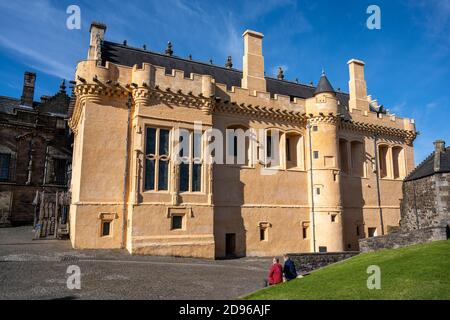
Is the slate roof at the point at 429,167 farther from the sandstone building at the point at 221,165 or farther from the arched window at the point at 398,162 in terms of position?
the arched window at the point at 398,162

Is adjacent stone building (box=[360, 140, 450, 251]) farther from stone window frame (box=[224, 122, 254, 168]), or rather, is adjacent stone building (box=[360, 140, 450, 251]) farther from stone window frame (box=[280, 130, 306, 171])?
stone window frame (box=[224, 122, 254, 168])

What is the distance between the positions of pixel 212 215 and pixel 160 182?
3772mm

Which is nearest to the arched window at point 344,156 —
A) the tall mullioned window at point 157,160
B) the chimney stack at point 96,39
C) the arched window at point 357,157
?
the arched window at point 357,157

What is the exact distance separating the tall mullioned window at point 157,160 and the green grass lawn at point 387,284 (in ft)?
35.0

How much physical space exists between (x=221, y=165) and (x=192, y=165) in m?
2.36

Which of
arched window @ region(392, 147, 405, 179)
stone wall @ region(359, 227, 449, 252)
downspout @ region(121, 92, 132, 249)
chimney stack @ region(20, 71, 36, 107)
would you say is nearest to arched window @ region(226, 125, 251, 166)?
downspout @ region(121, 92, 132, 249)

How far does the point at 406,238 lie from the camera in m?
18.0

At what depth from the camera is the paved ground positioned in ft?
33.2

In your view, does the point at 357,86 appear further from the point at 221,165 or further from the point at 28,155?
the point at 28,155

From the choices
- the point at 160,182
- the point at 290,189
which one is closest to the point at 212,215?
the point at 160,182

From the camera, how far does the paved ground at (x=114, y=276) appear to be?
10109 mm

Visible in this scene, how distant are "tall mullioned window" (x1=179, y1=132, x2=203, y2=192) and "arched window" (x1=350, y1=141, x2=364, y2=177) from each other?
14456 millimetres

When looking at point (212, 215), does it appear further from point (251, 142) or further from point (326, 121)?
point (326, 121)

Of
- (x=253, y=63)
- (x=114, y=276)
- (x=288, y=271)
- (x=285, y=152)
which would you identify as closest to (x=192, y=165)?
(x=285, y=152)
